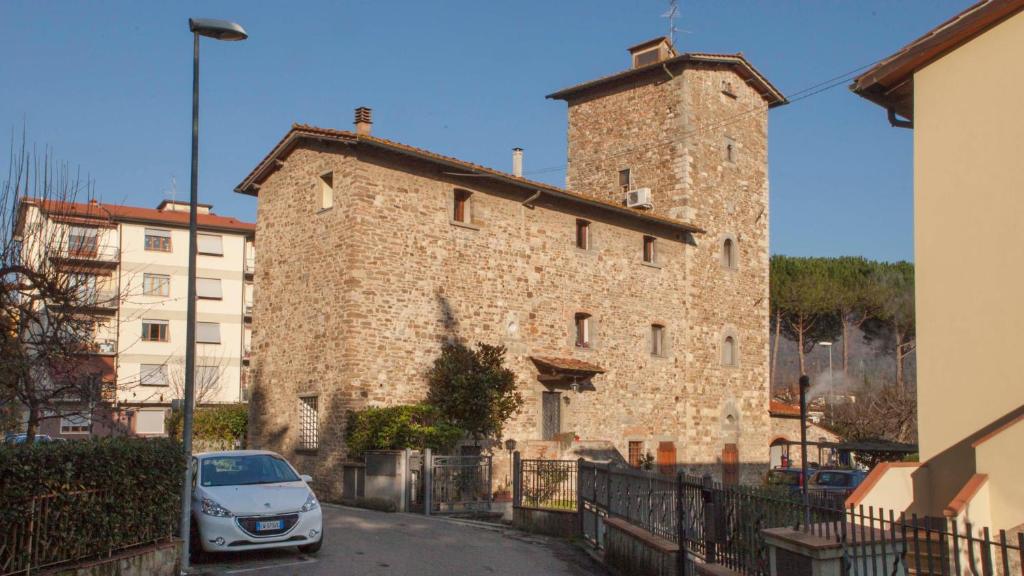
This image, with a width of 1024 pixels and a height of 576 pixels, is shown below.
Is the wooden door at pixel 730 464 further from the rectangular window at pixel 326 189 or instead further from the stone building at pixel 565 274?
the rectangular window at pixel 326 189

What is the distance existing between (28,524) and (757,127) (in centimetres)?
2922

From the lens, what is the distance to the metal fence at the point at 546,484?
648 inches

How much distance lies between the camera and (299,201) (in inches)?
925

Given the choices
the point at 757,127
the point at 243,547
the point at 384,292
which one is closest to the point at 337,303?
the point at 384,292

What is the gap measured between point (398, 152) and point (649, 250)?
32.8 ft

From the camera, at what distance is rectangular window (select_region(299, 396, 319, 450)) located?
22.0 metres

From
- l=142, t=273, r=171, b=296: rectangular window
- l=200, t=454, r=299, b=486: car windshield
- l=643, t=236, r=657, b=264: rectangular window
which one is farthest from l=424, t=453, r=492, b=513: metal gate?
l=142, t=273, r=171, b=296: rectangular window

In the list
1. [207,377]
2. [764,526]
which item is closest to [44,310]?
[764,526]

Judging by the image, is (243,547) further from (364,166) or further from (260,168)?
(260,168)

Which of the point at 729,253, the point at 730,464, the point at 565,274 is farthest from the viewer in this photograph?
the point at 729,253

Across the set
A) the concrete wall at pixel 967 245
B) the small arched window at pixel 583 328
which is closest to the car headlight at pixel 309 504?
the concrete wall at pixel 967 245

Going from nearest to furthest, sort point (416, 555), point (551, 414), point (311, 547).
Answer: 1. point (311, 547)
2. point (416, 555)
3. point (551, 414)

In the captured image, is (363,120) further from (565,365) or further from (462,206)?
(565,365)

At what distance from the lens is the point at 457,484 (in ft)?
62.3
